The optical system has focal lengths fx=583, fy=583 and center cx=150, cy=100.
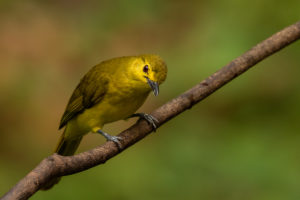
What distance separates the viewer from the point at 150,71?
3.39 meters

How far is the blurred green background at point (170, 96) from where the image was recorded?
4.88m

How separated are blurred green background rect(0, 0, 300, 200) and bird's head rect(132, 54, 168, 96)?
1589 millimetres

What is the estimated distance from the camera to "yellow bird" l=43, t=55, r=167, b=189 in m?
3.43

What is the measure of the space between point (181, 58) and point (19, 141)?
1.86m

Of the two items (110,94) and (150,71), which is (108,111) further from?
(150,71)

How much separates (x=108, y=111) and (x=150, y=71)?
0.48 m

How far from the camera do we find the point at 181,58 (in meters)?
5.98

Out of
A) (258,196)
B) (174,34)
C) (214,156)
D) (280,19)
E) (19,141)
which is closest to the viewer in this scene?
(258,196)

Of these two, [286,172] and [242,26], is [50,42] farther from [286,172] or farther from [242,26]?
[286,172]

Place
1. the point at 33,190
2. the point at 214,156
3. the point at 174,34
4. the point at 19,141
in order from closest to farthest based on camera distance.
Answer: the point at 33,190, the point at 214,156, the point at 19,141, the point at 174,34

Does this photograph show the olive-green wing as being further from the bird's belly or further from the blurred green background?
the blurred green background

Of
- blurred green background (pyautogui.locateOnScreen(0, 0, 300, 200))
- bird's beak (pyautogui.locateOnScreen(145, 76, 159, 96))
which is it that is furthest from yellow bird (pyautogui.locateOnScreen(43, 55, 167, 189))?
blurred green background (pyautogui.locateOnScreen(0, 0, 300, 200))

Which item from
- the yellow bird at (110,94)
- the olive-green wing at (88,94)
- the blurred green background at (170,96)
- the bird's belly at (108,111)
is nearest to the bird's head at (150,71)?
the yellow bird at (110,94)

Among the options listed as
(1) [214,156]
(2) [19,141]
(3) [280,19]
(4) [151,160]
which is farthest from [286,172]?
(2) [19,141]
